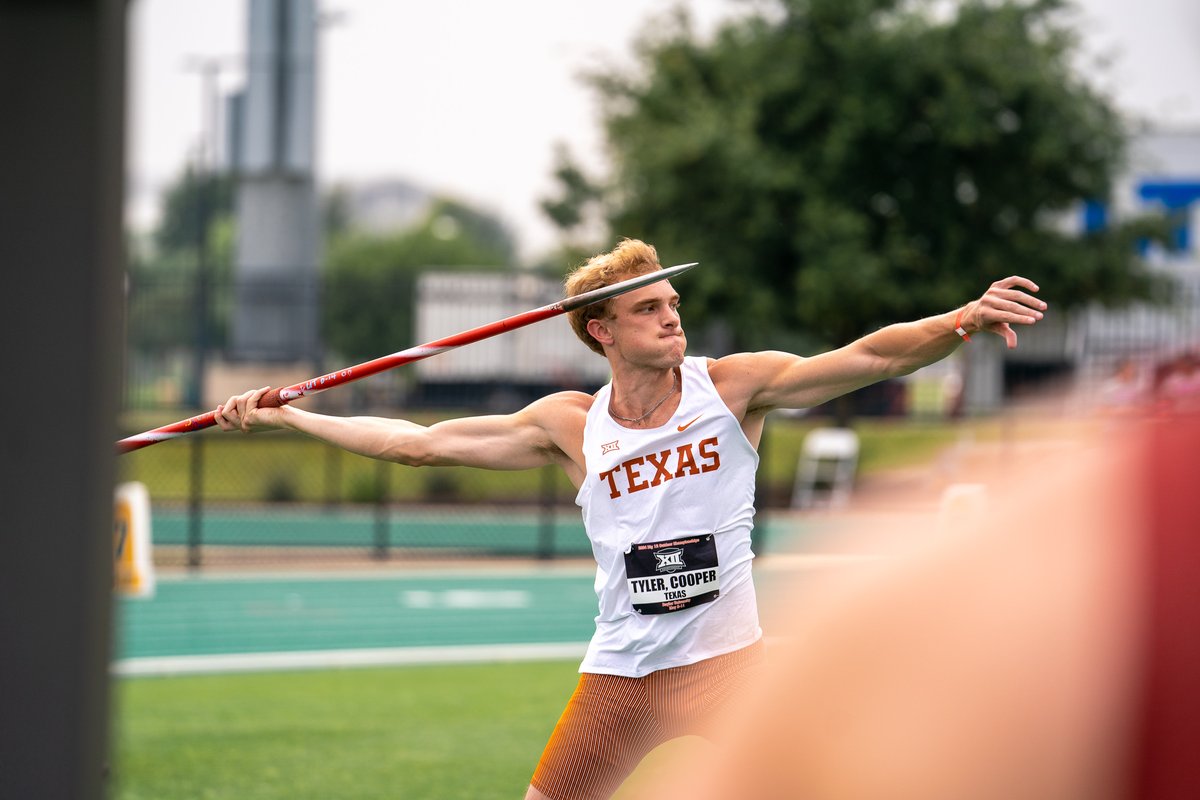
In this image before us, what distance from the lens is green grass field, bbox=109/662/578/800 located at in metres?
8.06

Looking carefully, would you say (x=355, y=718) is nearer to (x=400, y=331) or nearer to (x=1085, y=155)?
(x=1085, y=155)

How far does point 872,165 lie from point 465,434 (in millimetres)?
21906

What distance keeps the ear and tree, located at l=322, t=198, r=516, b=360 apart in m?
18.2

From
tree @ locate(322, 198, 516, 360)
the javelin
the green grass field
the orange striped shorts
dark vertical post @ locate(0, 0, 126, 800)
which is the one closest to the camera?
dark vertical post @ locate(0, 0, 126, 800)

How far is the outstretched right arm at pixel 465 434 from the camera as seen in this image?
17.0ft

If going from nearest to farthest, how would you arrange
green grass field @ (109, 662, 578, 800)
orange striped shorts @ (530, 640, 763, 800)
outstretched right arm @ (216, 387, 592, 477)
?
orange striped shorts @ (530, 640, 763, 800), outstretched right arm @ (216, 387, 592, 477), green grass field @ (109, 662, 578, 800)

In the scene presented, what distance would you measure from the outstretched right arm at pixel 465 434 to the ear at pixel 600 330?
21 cm

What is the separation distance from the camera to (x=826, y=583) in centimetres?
99

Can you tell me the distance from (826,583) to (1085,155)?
2636 centimetres

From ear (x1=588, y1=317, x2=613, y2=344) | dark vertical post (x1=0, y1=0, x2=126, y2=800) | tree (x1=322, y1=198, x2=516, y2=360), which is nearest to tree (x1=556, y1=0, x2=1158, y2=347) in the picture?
tree (x1=322, y1=198, x2=516, y2=360)

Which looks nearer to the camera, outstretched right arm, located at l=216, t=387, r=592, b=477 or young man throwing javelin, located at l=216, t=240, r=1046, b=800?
young man throwing javelin, located at l=216, t=240, r=1046, b=800

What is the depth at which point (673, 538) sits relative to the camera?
4930mm

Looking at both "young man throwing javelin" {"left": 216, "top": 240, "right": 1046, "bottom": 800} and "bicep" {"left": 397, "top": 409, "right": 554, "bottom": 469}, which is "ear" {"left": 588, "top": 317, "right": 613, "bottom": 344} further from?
"bicep" {"left": 397, "top": 409, "right": 554, "bottom": 469}

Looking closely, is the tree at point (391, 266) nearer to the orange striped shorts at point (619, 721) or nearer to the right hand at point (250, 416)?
the right hand at point (250, 416)
